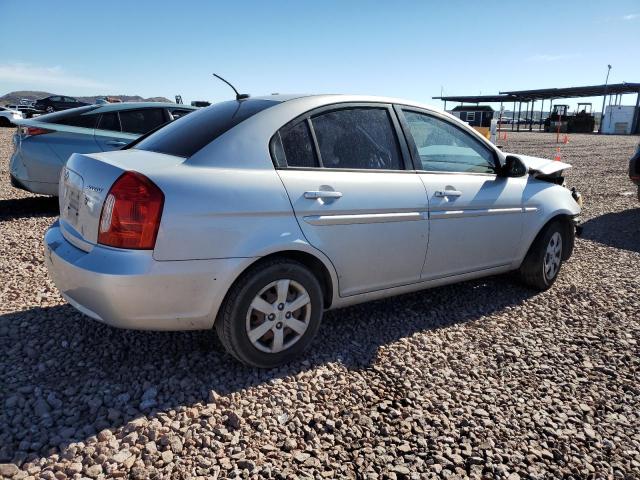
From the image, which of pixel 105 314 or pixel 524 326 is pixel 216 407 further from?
pixel 524 326

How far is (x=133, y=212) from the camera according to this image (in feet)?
8.43

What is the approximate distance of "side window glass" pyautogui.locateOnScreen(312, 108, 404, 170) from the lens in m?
3.26

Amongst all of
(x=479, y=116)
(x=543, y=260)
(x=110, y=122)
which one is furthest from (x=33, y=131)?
(x=479, y=116)

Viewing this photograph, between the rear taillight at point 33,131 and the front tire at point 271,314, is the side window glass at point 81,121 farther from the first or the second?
the front tire at point 271,314

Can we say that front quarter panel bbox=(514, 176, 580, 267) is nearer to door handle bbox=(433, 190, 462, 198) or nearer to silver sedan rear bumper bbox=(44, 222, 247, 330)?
door handle bbox=(433, 190, 462, 198)

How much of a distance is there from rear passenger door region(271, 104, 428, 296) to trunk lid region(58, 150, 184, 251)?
2.46 ft

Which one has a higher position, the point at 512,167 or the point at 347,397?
the point at 512,167

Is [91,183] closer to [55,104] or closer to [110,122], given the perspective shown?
[110,122]

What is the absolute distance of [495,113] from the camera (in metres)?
19.1

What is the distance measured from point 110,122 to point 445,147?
5.10 m

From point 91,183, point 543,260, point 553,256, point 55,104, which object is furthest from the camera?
point 55,104

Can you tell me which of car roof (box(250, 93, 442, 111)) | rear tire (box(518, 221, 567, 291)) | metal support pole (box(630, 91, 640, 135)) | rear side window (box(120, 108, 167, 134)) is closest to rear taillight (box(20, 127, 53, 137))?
rear side window (box(120, 108, 167, 134))

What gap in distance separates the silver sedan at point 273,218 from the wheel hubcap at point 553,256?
0.77 metres

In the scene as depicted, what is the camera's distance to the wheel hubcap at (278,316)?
2.93m
